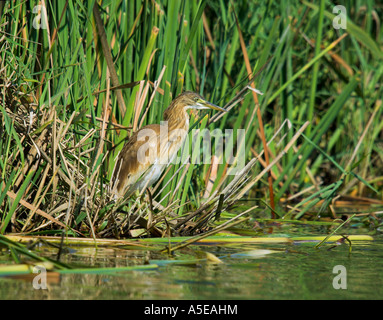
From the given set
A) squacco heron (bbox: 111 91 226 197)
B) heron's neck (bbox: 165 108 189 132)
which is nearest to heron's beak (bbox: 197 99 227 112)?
squacco heron (bbox: 111 91 226 197)

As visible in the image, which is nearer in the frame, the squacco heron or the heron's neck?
the squacco heron

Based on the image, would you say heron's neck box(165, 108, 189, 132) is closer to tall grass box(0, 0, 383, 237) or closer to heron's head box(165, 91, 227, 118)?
heron's head box(165, 91, 227, 118)

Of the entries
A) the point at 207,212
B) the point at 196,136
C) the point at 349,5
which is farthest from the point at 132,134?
the point at 349,5

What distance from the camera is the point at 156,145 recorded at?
485cm

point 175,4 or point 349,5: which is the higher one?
point 349,5

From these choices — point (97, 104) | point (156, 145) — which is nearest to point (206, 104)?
point (156, 145)

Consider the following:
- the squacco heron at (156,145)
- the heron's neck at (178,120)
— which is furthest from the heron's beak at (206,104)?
the heron's neck at (178,120)

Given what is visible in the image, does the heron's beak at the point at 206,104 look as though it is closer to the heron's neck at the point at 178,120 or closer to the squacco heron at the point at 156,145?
the squacco heron at the point at 156,145

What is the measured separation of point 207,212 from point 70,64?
4.11 feet

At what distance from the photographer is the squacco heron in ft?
15.2

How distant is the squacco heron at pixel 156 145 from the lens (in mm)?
4623

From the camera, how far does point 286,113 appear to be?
6371mm

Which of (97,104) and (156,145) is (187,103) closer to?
(156,145)
